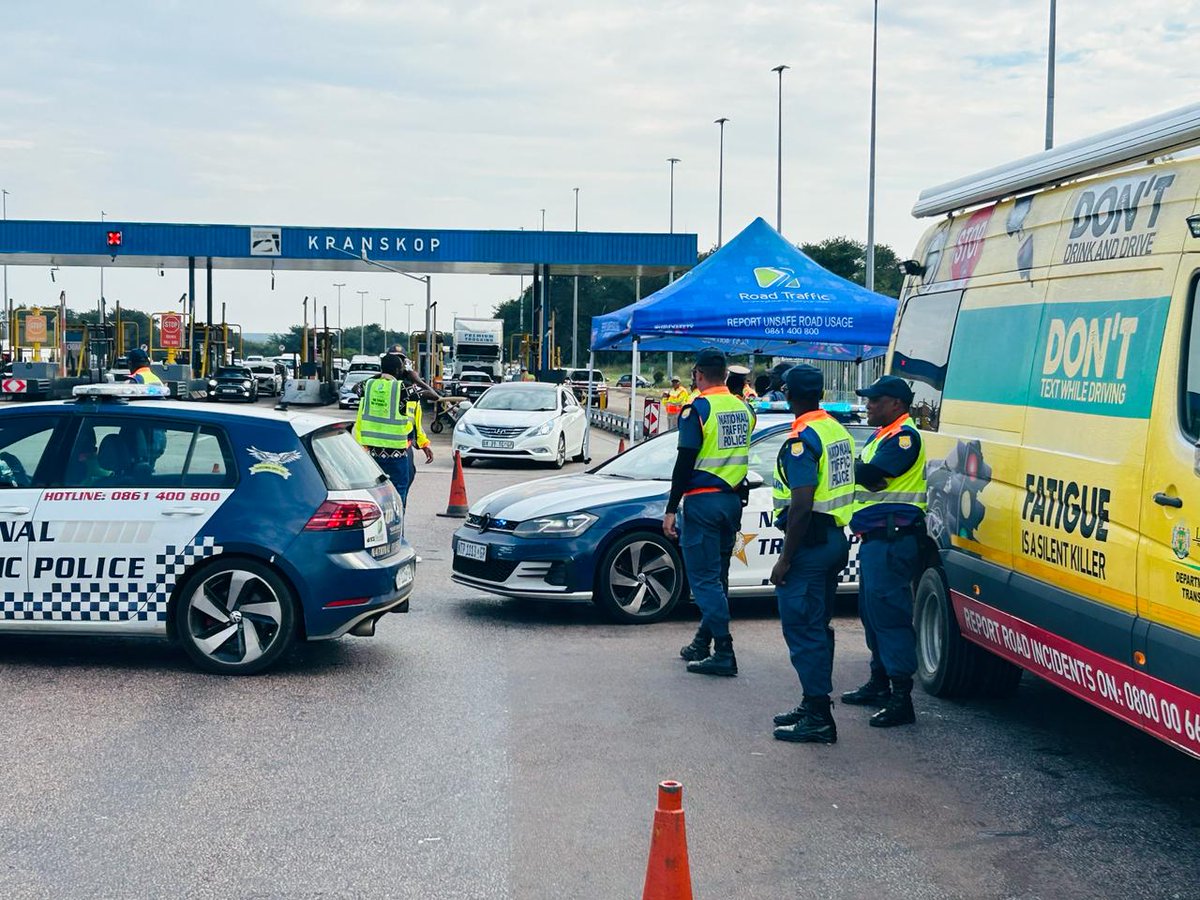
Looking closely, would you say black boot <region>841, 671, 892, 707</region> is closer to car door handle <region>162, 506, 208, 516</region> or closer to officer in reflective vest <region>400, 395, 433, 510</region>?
car door handle <region>162, 506, 208, 516</region>

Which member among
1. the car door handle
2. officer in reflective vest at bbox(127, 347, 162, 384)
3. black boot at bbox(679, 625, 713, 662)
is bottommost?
black boot at bbox(679, 625, 713, 662)

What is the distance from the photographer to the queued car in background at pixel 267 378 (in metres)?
60.3

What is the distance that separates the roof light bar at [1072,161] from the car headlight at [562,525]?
2.98 metres

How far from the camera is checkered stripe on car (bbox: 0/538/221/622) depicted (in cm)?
759

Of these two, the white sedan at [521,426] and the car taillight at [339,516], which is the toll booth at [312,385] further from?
the car taillight at [339,516]

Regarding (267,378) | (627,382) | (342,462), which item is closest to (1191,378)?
(342,462)

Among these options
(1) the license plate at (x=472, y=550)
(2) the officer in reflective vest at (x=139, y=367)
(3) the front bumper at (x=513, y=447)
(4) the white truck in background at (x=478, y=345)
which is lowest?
(3) the front bumper at (x=513, y=447)

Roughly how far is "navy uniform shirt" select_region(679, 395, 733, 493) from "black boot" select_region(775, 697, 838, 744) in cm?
165

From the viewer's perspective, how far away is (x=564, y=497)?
976 centimetres

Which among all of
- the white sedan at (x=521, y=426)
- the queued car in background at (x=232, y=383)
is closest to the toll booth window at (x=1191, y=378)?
the white sedan at (x=521, y=426)

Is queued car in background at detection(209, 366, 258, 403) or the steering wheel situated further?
queued car in background at detection(209, 366, 258, 403)

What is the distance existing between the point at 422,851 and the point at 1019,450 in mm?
3162

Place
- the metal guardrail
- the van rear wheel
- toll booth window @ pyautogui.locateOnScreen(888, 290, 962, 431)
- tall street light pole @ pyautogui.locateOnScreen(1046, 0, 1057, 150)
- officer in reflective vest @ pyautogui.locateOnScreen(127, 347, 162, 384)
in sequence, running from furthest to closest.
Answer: the metal guardrail
tall street light pole @ pyautogui.locateOnScreen(1046, 0, 1057, 150)
officer in reflective vest @ pyautogui.locateOnScreen(127, 347, 162, 384)
toll booth window @ pyautogui.locateOnScreen(888, 290, 962, 431)
the van rear wheel

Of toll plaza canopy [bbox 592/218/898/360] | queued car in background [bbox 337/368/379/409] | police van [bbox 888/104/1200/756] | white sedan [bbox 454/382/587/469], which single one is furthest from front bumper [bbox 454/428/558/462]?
queued car in background [bbox 337/368/379/409]
